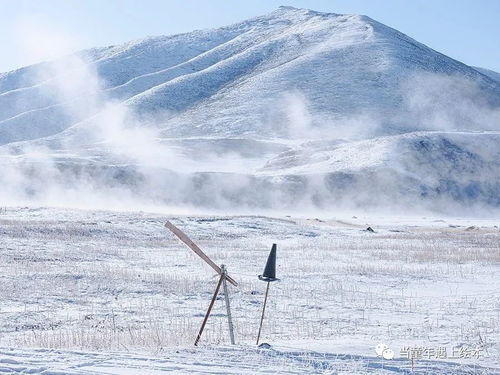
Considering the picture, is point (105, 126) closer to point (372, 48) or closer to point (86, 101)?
point (86, 101)

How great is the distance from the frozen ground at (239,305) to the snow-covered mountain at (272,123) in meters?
57.3

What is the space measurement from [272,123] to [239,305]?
376 feet

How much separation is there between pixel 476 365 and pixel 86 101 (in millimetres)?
169866

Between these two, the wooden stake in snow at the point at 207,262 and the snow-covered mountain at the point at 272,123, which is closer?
the wooden stake in snow at the point at 207,262

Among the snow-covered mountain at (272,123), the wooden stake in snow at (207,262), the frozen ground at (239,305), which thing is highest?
the snow-covered mountain at (272,123)

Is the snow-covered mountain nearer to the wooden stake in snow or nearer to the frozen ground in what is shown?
the frozen ground

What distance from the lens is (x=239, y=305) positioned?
16.8 metres

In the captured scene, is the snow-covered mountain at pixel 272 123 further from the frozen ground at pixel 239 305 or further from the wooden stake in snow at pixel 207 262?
the wooden stake in snow at pixel 207 262

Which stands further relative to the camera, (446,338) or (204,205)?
(204,205)

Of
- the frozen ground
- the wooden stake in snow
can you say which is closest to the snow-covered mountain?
the frozen ground

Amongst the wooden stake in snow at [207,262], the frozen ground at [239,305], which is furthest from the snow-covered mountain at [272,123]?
the wooden stake in snow at [207,262]

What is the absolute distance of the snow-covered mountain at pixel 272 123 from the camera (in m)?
93.4

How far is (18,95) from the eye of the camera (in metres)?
181

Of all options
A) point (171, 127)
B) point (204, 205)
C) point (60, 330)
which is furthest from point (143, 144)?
point (60, 330)
